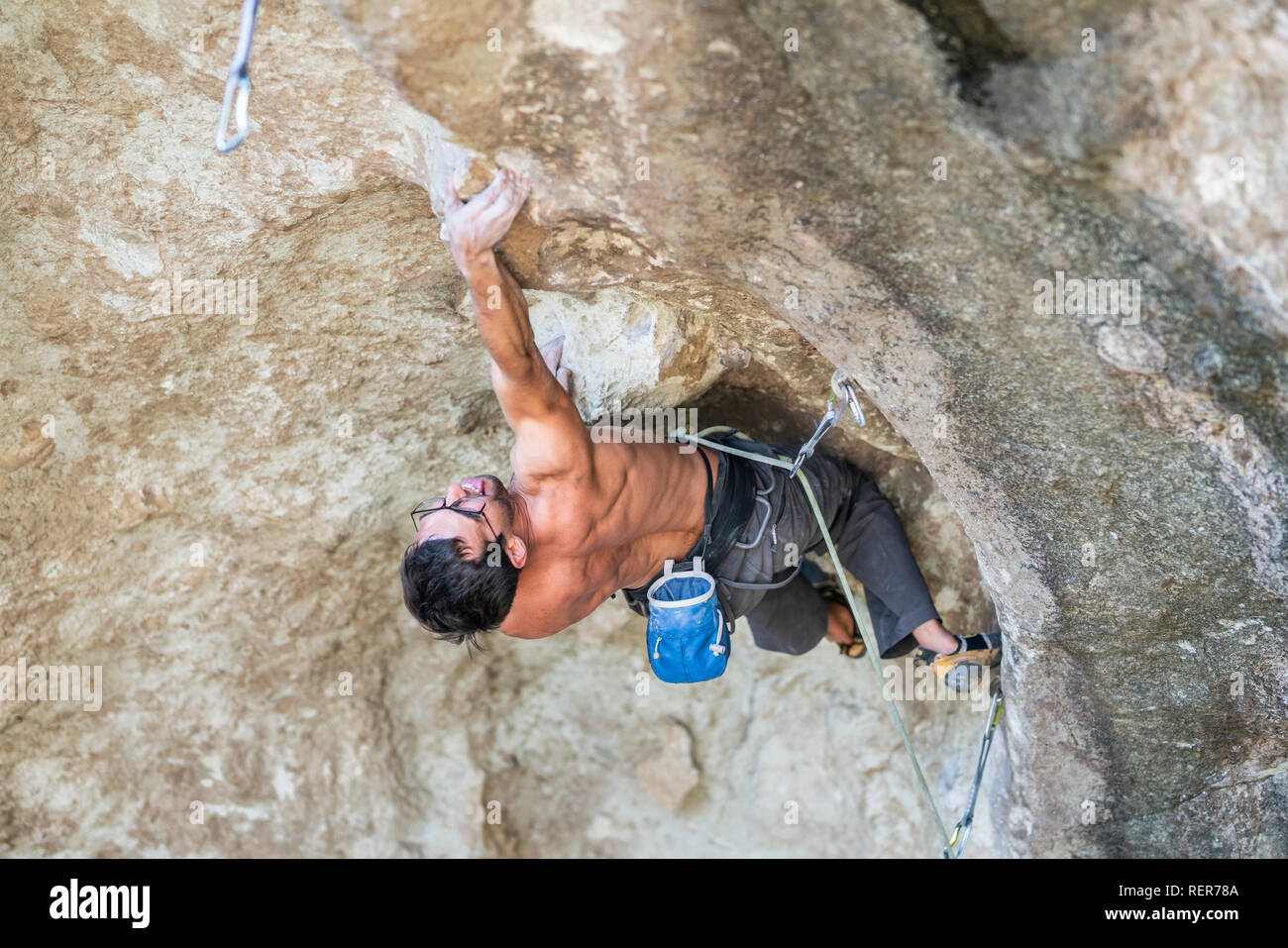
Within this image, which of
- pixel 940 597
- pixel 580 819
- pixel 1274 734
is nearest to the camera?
pixel 1274 734

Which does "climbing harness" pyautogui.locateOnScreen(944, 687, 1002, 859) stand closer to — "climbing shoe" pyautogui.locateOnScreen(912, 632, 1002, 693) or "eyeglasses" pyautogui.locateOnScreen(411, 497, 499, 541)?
"climbing shoe" pyautogui.locateOnScreen(912, 632, 1002, 693)

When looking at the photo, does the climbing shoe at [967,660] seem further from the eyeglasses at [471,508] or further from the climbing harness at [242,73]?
Result: the climbing harness at [242,73]

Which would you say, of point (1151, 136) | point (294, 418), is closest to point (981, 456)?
point (1151, 136)

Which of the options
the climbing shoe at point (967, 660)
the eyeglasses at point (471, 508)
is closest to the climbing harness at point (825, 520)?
the climbing shoe at point (967, 660)

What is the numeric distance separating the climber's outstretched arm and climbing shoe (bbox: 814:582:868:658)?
1360mm

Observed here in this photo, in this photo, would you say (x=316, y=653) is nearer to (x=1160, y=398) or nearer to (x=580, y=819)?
(x=580, y=819)

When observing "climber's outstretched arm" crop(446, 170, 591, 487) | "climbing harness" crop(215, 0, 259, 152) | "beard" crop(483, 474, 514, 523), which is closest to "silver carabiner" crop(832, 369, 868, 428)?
"climber's outstretched arm" crop(446, 170, 591, 487)

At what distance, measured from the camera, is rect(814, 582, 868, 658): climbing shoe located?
3561 millimetres

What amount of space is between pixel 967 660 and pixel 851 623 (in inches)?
24.0

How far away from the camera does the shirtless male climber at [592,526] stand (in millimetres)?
2221

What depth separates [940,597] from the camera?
10.9 ft

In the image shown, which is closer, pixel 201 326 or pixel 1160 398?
pixel 1160 398

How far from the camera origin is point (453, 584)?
2391 millimetres

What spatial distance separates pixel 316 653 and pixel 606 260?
2.05 m
